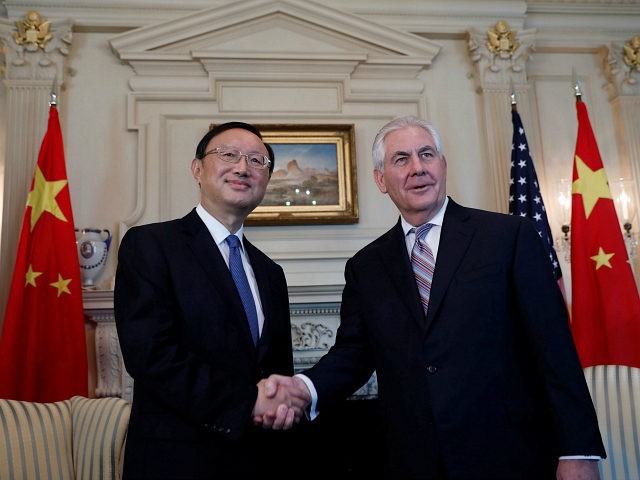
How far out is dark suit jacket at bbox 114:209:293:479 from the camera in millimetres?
1709

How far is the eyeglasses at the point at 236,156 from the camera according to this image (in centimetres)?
221

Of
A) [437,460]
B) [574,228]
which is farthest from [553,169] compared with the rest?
[437,460]

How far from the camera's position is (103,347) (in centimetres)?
378

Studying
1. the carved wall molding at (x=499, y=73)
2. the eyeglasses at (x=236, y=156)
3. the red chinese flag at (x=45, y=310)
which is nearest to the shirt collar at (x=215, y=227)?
the eyeglasses at (x=236, y=156)

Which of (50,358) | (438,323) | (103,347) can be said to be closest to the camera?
(438,323)

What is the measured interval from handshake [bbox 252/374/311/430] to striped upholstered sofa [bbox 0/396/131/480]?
3.35 feet

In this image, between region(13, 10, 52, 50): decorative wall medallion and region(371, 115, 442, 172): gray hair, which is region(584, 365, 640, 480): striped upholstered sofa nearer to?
region(371, 115, 442, 172): gray hair

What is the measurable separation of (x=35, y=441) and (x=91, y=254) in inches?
63.6

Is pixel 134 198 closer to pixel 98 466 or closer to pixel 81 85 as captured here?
pixel 81 85

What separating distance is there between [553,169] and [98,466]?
387 centimetres

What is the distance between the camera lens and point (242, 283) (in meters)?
2.03

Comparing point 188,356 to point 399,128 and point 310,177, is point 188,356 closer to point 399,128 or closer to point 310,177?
point 399,128

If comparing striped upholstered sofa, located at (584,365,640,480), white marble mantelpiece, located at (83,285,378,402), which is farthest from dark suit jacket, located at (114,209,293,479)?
white marble mantelpiece, located at (83,285,378,402)

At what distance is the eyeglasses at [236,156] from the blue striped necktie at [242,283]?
0.30m
